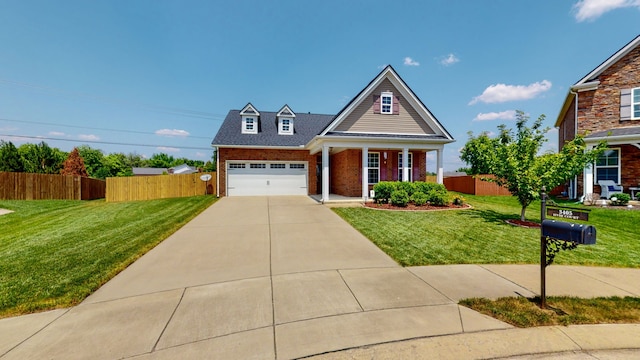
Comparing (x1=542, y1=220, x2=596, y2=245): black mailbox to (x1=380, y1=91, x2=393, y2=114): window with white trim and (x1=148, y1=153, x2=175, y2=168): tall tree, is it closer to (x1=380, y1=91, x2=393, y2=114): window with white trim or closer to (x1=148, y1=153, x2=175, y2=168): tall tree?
(x1=380, y1=91, x2=393, y2=114): window with white trim

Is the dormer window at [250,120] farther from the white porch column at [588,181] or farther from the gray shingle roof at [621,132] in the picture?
the gray shingle roof at [621,132]

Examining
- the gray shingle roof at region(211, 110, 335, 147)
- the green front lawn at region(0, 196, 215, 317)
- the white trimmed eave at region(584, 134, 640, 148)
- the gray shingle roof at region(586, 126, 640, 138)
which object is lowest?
the green front lawn at region(0, 196, 215, 317)

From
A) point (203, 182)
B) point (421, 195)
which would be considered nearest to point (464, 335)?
point (421, 195)

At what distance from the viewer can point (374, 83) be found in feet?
47.2

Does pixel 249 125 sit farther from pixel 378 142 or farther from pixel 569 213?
pixel 569 213

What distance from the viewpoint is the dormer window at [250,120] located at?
736 inches

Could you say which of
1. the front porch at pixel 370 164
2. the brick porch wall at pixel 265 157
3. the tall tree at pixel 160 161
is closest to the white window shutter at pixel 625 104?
the front porch at pixel 370 164

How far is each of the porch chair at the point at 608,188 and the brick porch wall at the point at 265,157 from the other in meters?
15.3

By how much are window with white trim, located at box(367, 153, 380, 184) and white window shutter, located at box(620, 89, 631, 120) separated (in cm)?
1194

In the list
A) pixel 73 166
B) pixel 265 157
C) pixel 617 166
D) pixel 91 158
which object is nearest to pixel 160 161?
pixel 91 158

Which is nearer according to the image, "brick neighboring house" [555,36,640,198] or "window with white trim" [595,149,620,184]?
"brick neighboring house" [555,36,640,198]

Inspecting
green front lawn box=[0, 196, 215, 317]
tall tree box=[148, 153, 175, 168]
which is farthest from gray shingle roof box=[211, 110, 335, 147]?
tall tree box=[148, 153, 175, 168]

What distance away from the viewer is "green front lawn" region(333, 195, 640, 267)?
556cm

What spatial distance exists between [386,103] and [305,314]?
13592 mm
